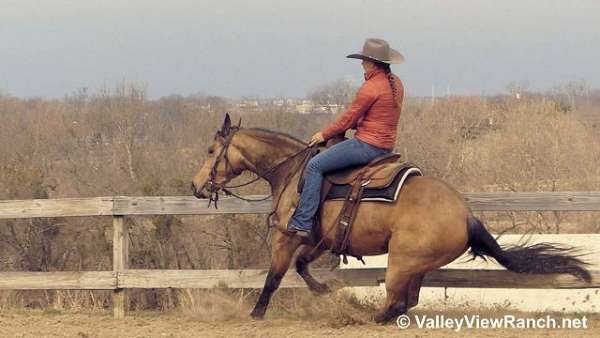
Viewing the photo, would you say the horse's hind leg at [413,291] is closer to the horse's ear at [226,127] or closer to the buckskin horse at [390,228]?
the buckskin horse at [390,228]

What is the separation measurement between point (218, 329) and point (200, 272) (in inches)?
45.9

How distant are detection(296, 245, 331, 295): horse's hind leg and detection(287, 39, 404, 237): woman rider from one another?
53 centimetres

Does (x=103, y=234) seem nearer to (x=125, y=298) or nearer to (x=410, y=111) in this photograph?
(x=125, y=298)

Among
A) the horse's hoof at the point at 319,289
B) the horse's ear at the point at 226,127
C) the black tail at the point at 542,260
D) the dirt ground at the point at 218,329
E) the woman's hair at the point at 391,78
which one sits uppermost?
the woman's hair at the point at 391,78

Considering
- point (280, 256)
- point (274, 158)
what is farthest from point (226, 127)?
point (280, 256)

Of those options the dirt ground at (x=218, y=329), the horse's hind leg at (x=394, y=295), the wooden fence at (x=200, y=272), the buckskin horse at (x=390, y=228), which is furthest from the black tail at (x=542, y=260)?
the horse's hind leg at (x=394, y=295)

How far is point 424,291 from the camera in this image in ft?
28.2

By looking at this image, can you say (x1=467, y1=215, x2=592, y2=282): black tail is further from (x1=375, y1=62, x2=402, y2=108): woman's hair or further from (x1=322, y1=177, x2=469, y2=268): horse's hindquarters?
(x1=375, y1=62, x2=402, y2=108): woman's hair

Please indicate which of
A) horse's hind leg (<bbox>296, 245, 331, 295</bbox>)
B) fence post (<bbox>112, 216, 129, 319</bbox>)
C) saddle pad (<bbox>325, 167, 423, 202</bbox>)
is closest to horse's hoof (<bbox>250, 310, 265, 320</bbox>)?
horse's hind leg (<bbox>296, 245, 331, 295</bbox>)

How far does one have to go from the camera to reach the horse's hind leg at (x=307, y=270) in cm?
788

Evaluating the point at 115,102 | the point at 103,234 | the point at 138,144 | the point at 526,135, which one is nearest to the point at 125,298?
the point at 103,234

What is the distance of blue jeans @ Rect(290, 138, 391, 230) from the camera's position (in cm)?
735

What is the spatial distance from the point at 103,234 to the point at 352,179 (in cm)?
532

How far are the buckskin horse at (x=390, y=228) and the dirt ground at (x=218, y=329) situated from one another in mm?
238
